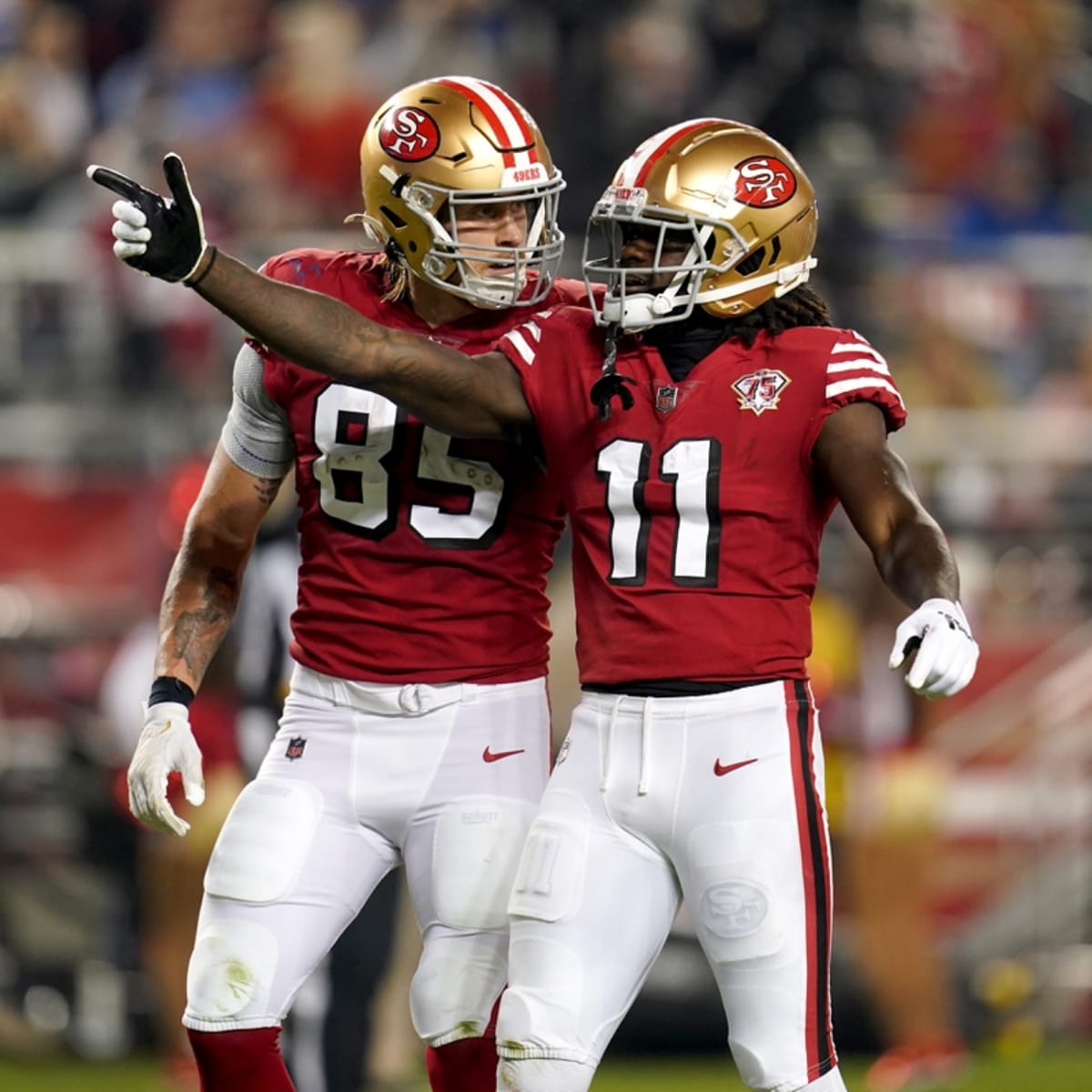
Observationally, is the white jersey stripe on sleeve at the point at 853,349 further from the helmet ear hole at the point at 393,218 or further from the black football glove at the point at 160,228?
the black football glove at the point at 160,228

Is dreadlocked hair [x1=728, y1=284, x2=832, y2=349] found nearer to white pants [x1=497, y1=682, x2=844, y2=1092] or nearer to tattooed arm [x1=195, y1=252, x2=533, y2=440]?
tattooed arm [x1=195, y1=252, x2=533, y2=440]

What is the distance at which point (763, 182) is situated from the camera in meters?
3.02

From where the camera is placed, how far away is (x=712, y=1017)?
609 cm

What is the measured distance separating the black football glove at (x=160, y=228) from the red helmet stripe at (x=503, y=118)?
584 mm

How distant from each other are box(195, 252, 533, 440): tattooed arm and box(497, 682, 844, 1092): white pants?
1.55ft

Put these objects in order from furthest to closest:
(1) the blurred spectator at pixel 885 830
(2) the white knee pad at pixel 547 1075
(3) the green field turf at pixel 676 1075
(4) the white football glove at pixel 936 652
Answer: (1) the blurred spectator at pixel 885 830 → (3) the green field turf at pixel 676 1075 → (2) the white knee pad at pixel 547 1075 → (4) the white football glove at pixel 936 652

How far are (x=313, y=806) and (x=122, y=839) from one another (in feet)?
11.4

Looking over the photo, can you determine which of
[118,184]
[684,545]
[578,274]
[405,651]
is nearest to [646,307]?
[684,545]

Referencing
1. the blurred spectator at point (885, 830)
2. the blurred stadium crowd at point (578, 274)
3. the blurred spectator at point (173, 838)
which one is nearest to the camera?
the blurred spectator at point (173, 838)

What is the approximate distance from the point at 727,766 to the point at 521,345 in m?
0.71

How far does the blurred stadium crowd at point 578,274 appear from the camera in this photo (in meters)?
6.35

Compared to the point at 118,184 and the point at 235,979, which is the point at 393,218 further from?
the point at 235,979

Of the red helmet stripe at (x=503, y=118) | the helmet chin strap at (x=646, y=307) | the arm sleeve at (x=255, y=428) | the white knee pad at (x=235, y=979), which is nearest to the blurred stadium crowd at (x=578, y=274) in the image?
the arm sleeve at (x=255, y=428)

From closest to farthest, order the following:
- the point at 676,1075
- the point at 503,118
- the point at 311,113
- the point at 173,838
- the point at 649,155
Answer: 1. the point at 649,155
2. the point at 503,118
3. the point at 173,838
4. the point at 676,1075
5. the point at 311,113
